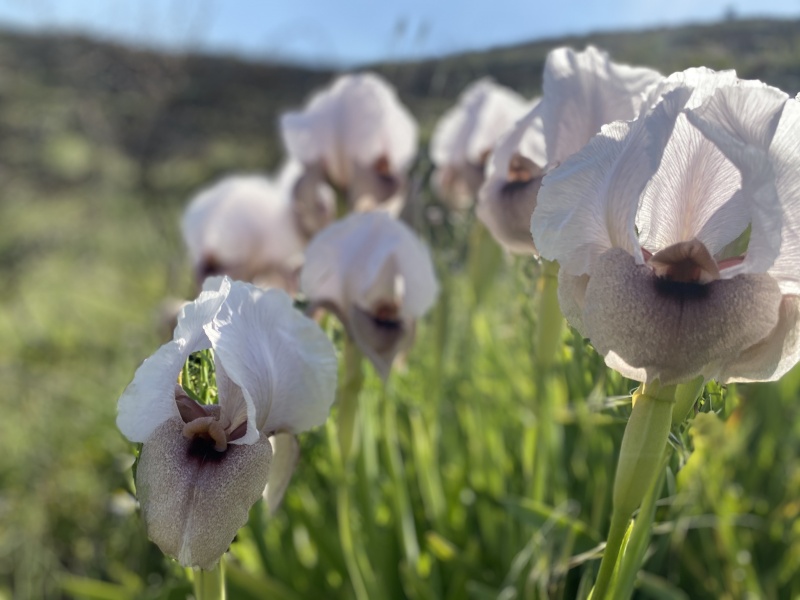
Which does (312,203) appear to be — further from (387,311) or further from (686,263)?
(686,263)

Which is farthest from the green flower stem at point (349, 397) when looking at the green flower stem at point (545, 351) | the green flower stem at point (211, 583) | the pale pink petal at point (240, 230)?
the pale pink petal at point (240, 230)

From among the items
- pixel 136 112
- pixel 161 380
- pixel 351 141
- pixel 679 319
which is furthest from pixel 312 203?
pixel 136 112

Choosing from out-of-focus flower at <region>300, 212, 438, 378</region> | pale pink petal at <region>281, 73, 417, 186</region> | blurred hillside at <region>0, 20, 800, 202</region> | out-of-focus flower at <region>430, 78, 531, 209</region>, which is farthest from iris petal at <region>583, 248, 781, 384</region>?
blurred hillside at <region>0, 20, 800, 202</region>

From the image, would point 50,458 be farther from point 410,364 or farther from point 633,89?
point 633,89

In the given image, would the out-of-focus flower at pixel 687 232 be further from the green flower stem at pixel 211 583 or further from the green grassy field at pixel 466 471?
the green flower stem at pixel 211 583

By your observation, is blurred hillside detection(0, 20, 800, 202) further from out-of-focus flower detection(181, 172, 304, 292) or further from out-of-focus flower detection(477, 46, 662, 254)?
out-of-focus flower detection(477, 46, 662, 254)
